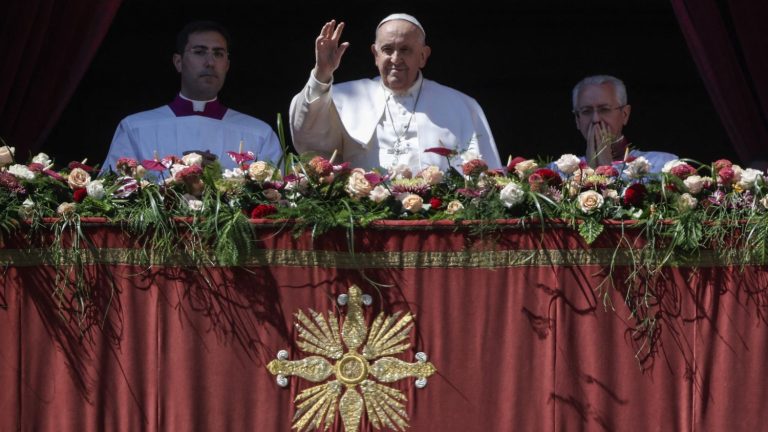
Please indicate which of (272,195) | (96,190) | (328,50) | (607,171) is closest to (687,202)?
(607,171)

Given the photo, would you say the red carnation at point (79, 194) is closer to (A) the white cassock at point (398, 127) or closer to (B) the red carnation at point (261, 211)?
(B) the red carnation at point (261, 211)

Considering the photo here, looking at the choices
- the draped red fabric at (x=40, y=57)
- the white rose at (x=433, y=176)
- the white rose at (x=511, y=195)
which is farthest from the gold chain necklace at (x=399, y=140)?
the draped red fabric at (x=40, y=57)

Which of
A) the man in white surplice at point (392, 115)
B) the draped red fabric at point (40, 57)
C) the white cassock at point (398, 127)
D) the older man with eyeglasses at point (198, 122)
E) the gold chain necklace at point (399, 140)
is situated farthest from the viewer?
the older man with eyeglasses at point (198, 122)

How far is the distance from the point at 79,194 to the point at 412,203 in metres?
1.17

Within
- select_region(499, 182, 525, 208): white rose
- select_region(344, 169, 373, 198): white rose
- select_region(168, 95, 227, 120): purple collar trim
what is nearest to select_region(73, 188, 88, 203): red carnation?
select_region(344, 169, 373, 198): white rose

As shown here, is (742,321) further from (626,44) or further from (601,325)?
(626,44)

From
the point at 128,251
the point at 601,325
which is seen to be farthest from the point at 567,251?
the point at 128,251

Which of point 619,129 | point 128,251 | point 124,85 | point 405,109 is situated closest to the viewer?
point 128,251

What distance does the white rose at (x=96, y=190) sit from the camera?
14.7 ft

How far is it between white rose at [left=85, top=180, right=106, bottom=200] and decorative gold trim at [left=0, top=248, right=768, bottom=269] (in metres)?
0.19

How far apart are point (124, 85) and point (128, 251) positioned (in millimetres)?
3443

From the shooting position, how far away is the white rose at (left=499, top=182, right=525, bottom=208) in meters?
4.46

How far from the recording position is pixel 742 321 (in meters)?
4.55

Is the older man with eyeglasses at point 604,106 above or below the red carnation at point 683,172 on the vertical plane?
above
